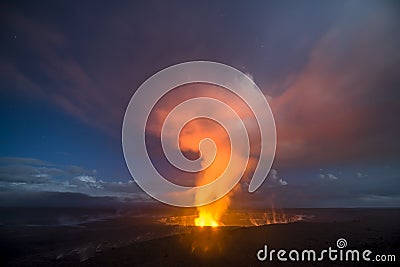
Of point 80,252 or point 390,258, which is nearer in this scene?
point 390,258

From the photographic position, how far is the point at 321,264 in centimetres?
1941

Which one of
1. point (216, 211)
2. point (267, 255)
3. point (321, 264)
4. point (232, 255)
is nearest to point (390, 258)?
point (321, 264)

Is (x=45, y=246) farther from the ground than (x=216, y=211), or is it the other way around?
(x=216, y=211)

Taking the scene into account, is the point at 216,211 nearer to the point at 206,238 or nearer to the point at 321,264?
the point at 206,238

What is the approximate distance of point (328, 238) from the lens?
103 ft

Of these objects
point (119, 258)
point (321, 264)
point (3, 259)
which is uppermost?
point (321, 264)

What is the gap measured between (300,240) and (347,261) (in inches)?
423

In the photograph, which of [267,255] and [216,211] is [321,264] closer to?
[267,255]

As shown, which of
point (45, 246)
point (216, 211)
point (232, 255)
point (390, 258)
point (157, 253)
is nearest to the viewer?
point (390, 258)

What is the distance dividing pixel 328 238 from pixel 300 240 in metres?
3.75

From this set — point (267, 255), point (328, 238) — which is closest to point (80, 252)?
point (267, 255)

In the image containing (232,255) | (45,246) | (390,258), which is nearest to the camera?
(390,258)

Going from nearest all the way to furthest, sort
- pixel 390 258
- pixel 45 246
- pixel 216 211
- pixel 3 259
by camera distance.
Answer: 1. pixel 390 258
2. pixel 3 259
3. pixel 45 246
4. pixel 216 211

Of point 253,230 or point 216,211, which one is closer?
point 253,230
